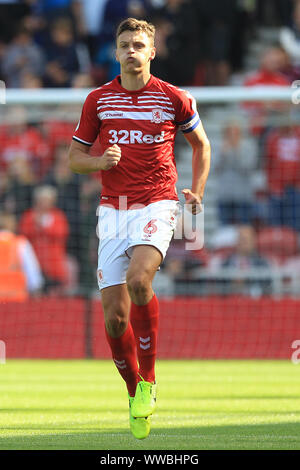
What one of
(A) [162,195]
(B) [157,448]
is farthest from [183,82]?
(B) [157,448]

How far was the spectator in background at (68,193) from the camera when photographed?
15078mm

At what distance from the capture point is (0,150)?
16156 millimetres

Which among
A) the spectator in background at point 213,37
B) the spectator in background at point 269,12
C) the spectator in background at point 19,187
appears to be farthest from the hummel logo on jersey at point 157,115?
the spectator in background at point 269,12

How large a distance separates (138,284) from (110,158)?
85 cm

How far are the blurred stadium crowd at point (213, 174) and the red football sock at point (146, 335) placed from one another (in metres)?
8.04

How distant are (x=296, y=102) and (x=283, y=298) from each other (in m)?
2.82

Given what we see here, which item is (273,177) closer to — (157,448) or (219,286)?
(219,286)

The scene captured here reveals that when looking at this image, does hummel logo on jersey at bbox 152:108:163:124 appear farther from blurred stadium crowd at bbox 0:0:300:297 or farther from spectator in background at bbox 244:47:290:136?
spectator in background at bbox 244:47:290:136

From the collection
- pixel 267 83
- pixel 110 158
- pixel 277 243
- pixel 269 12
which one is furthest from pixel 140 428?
pixel 269 12

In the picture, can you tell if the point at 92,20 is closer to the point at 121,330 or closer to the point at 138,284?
the point at 121,330

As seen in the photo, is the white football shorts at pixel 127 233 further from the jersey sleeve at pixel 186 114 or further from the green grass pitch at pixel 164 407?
the green grass pitch at pixel 164 407

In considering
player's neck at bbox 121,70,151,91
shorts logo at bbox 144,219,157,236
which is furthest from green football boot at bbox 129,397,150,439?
player's neck at bbox 121,70,151,91

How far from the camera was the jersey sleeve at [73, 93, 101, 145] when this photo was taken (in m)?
7.18

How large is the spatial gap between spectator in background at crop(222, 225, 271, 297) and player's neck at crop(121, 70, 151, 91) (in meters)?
7.98
